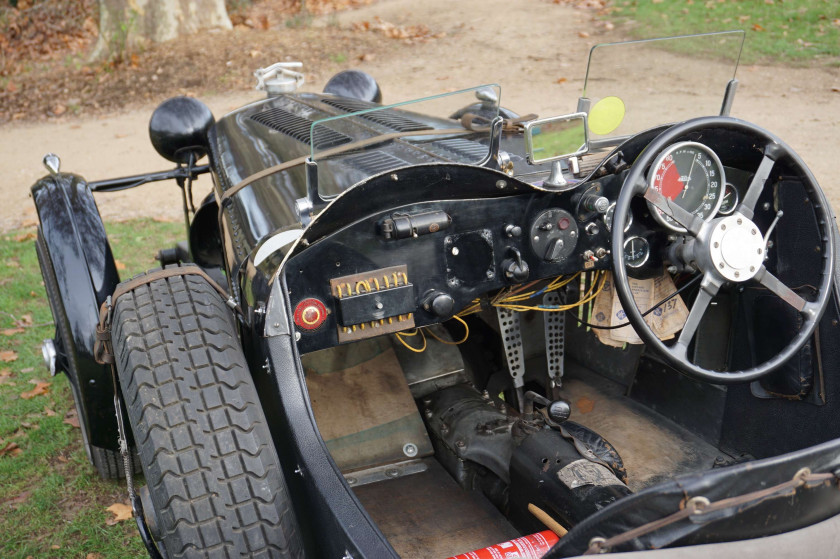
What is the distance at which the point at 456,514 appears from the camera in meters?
2.74

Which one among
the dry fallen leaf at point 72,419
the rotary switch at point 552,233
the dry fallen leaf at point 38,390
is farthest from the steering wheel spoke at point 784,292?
the dry fallen leaf at point 38,390

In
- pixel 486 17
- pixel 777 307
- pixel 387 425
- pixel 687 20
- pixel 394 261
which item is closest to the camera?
pixel 394 261

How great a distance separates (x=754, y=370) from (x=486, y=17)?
11.9 m

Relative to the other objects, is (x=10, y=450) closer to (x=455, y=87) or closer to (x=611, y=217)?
(x=611, y=217)

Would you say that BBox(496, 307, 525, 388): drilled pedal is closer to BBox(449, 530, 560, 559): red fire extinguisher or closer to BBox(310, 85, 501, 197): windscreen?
BBox(310, 85, 501, 197): windscreen

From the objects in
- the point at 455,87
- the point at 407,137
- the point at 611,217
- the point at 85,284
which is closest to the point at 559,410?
the point at 611,217

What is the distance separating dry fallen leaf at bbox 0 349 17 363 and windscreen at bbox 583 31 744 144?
3.80 meters

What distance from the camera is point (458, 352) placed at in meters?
3.40

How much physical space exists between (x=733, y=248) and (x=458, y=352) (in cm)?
143

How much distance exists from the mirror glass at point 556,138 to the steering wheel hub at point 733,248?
1.69 ft

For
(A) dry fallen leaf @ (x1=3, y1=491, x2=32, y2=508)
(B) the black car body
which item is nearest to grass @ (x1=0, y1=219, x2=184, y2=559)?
(A) dry fallen leaf @ (x1=3, y1=491, x2=32, y2=508)

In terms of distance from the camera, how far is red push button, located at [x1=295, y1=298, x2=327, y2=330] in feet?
7.13

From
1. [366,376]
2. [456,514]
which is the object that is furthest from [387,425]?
[456,514]

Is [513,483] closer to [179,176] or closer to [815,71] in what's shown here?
[179,176]
